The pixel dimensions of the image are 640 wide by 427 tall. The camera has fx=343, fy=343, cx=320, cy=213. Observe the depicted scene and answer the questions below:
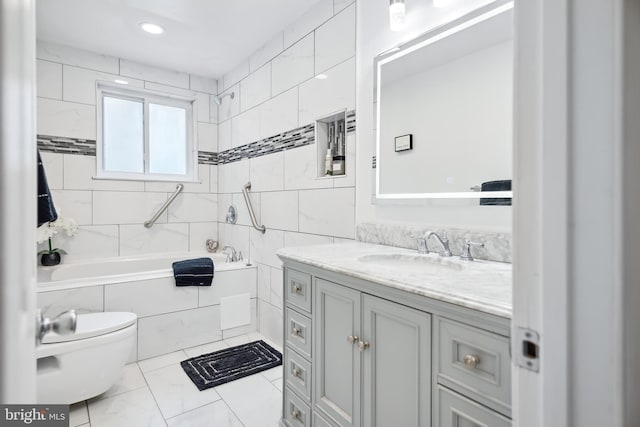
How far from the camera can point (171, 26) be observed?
264cm

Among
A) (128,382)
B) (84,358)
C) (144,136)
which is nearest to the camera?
(84,358)

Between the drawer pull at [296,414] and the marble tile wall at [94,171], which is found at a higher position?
the marble tile wall at [94,171]

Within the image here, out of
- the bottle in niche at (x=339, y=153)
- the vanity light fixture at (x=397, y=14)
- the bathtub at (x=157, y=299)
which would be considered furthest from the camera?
the bathtub at (x=157, y=299)

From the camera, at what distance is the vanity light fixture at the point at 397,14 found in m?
1.66

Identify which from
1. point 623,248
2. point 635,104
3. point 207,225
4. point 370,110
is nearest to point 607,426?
point 623,248

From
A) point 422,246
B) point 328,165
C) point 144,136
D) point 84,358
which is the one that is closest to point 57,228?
point 144,136

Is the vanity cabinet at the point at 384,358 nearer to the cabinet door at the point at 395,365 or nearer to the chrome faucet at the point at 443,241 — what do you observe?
the cabinet door at the point at 395,365

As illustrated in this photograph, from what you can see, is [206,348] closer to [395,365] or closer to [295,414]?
[295,414]

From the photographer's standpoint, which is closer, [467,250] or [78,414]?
[467,250]

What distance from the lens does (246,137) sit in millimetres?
3236

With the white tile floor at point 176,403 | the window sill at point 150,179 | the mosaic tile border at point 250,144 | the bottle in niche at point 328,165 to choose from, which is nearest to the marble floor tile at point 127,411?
the white tile floor at point 176,403

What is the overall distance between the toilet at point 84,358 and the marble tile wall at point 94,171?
144 cm

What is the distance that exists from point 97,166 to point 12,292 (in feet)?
11.0

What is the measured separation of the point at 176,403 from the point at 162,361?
1.98 ft
